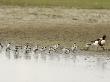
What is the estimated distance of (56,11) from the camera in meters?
34.1

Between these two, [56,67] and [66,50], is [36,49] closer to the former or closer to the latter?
[66,50]

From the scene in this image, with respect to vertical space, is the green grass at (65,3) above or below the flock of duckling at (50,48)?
above

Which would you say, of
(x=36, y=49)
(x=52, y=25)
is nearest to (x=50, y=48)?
(x=36, y=49)

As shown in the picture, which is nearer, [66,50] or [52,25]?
[66,50]

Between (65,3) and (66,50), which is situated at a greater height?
(65,3)

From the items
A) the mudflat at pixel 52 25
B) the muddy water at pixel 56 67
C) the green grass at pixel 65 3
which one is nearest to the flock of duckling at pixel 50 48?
the muddy water at pixel 56 67

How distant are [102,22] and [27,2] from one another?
8.04 meters

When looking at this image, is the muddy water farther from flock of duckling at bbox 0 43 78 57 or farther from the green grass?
the green grass

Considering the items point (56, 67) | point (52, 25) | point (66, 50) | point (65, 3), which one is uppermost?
point (65, 3)

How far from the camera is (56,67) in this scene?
69.9ft

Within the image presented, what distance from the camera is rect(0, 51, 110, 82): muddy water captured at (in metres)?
19.4

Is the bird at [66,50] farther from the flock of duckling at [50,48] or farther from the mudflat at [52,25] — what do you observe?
the mudflat at [52,25]

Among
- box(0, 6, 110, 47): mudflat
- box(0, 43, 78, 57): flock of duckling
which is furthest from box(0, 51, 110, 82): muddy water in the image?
box(0, 6, 110, 47): mudflat

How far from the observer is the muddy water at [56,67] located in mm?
19406
